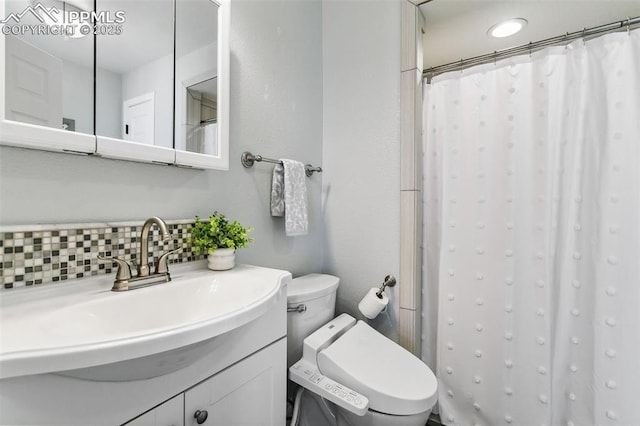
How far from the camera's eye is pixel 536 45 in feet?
4.49

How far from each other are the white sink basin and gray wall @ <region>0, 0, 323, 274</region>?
0.71 feet

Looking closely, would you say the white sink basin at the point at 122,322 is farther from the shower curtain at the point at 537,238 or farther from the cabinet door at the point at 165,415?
the shower curtain at the point at 537,238

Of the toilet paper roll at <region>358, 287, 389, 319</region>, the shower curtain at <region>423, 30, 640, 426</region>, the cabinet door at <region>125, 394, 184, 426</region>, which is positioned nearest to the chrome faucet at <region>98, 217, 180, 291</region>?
the cabinet door at <region>125, 394, 184, 426</region>

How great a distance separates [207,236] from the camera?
1.03 meters

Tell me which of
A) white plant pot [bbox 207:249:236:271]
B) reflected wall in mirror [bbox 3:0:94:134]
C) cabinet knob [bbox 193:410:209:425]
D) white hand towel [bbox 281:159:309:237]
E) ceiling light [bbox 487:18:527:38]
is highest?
ceiling light [bbox 487:18:527:38]

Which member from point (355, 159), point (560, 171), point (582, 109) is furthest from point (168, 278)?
point (582, 109)

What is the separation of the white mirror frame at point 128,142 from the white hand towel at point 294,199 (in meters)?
0.34

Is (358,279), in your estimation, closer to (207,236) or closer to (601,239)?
(207,236)

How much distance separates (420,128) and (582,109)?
647 mm

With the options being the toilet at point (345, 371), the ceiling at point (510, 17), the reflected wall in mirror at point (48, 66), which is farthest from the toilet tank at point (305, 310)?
the ceiling at point (510, 17)

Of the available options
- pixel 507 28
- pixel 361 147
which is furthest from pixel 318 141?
pixel 507 28

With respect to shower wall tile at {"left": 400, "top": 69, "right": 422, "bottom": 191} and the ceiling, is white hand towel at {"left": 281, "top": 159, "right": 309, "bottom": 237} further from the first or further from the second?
the ceiling

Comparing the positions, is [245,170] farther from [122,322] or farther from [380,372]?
[380,372]

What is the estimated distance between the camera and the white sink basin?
1.45 feet
